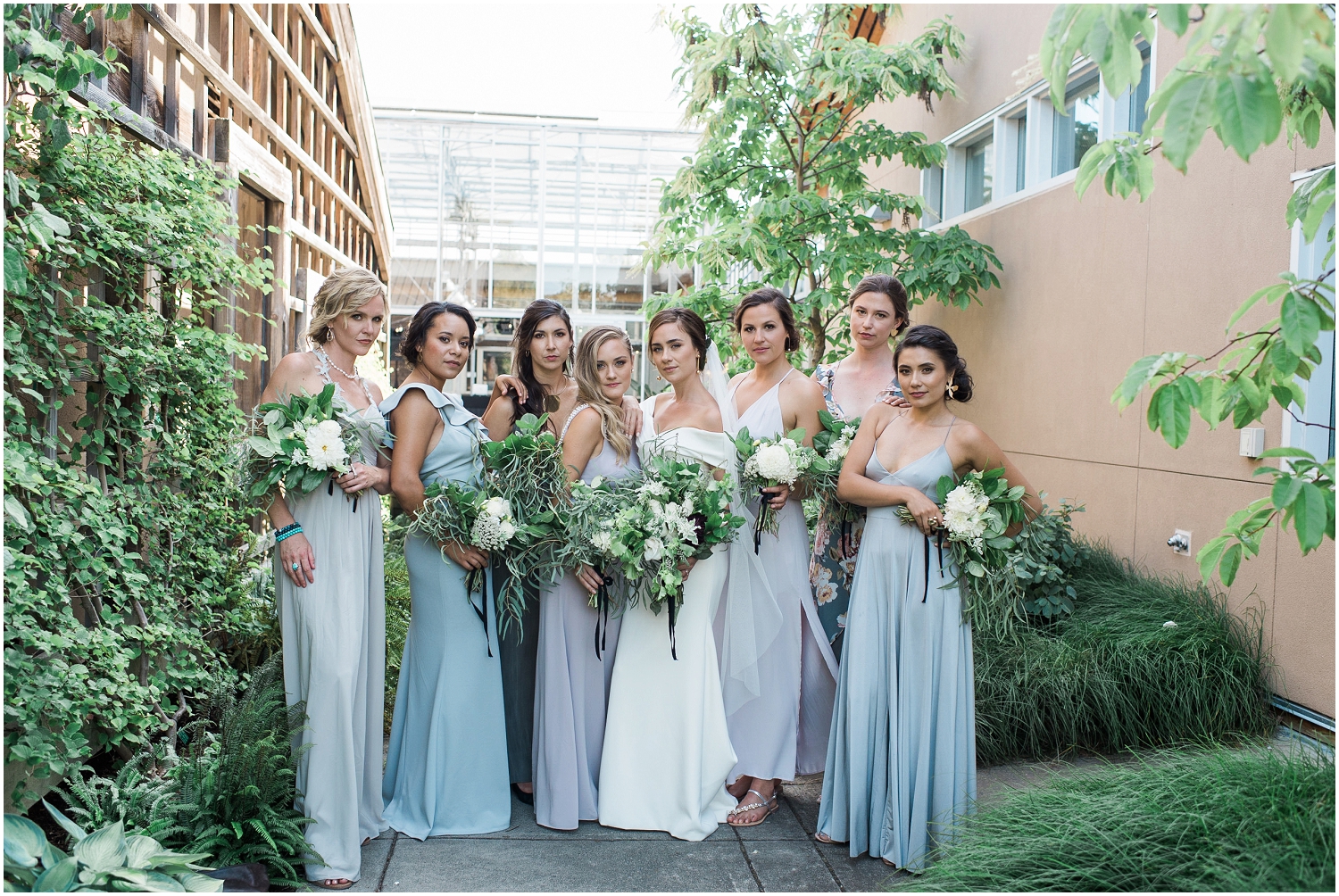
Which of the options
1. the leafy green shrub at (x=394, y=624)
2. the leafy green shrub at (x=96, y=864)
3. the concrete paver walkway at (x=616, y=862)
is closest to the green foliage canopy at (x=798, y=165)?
the leafy green shrub at (x=394, y=624)

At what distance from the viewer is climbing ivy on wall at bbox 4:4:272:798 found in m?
2.78

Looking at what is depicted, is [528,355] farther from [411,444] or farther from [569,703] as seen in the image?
[569,703]

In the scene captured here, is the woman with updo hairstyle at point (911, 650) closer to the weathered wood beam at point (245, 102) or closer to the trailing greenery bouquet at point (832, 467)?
the trailing greenery bouquet at point (832, 467)

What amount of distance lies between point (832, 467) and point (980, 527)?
80 centimetres

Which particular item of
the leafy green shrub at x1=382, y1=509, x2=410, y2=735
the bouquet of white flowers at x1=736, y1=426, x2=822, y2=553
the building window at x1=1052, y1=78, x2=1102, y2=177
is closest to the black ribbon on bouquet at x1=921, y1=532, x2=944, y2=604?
the bouquet of white flowers at x1=736, y1=426, x2=822, y2=553

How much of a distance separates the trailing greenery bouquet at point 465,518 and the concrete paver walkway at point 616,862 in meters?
1.19

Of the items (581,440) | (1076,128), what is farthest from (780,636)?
(1076,128)

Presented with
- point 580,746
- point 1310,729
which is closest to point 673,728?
point 580,746

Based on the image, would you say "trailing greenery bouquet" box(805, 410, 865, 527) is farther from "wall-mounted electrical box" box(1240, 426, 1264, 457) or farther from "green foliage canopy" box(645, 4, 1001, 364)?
"green foliage canopy" box(645, 4, 1001, 364)

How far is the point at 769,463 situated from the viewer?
387cm

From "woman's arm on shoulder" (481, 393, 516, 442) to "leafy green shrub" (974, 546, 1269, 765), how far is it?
2.64 meters

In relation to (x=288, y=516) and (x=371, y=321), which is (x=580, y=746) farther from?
(x=371, y=321)

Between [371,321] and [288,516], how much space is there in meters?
0.86

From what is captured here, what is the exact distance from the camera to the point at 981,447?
11.9 ft
